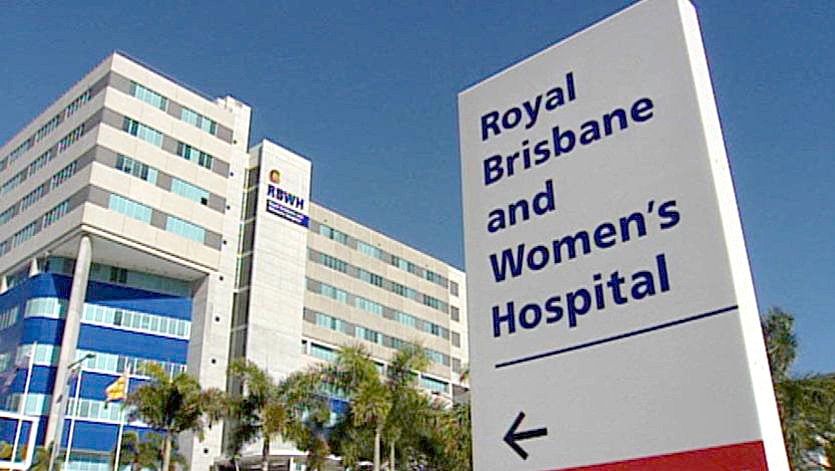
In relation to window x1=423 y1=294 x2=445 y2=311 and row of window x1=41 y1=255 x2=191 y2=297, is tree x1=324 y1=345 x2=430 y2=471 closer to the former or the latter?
row of window x1=41 y1=255 x2=191 y2=297

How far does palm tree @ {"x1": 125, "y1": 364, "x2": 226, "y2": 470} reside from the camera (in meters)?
34.2

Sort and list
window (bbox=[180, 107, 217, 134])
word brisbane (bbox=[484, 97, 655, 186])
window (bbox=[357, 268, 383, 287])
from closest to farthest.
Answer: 1. word brisbane (bbox=[484, 97, 655, 186])
2. window (bbox=[180, 107, 217, 134])
3. window (bbox=[357, 268, 383, 287])

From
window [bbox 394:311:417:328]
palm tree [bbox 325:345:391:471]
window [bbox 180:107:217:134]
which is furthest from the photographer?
window [bbox 394:311:417:328]

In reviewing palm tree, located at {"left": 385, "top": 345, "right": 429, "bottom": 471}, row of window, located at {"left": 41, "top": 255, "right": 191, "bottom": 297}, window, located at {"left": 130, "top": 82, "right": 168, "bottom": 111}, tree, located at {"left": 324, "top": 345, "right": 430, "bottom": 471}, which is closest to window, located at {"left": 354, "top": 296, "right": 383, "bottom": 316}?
row of window, located at {"left": 41, "top": 255, "right": 191, "bottom": 297}

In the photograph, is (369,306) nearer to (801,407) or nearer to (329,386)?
(329,386)

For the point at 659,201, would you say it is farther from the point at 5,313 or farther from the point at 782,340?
the point at 5,313

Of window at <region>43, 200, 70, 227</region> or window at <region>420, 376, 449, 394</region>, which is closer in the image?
window at <region>43, 200, 70, 227</region>

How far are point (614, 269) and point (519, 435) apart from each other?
93cm

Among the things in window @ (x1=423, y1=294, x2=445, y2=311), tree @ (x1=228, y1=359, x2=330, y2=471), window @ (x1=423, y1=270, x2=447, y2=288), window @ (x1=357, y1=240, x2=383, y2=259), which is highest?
window @ (x1=357, y1=240, x2=383, y2=259)

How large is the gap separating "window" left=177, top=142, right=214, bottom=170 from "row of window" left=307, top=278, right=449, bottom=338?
13254 mm

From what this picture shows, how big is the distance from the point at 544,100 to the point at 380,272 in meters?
68.6

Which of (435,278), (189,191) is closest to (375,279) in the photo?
(435,278)

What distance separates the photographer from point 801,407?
2491 cm

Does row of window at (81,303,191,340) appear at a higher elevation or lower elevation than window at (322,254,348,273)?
lower
